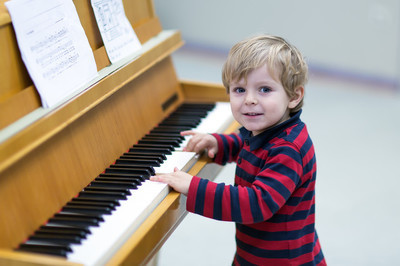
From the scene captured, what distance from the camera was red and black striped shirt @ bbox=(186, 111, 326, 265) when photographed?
4.80 ft

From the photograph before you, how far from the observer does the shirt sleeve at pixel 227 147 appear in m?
1.89

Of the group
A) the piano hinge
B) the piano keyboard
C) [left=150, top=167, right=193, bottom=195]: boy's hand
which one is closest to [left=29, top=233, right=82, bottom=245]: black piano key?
the piano keyboard

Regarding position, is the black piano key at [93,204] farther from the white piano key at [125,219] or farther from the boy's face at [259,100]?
the boy's face at [259,100]

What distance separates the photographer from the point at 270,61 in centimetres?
151

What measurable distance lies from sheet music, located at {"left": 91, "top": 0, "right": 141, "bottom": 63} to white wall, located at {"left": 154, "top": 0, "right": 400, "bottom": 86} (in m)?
3.18

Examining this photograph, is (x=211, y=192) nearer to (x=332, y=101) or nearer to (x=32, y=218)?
(x=32, y=218)

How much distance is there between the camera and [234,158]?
1.93 metres

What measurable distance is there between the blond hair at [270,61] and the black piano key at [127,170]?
35 cm

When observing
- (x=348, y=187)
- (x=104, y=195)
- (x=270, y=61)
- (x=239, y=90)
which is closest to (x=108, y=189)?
(x=104, y=195)

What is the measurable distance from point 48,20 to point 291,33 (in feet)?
13.0

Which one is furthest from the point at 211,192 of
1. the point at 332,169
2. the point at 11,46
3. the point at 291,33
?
the point at 291,33

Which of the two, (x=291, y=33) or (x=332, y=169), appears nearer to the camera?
(x=332, y=169)

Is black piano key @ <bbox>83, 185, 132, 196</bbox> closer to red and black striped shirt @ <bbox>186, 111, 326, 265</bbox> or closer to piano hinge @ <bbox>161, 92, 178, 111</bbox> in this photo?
red and black striped shirt @ <bbox>186, 111, 326, 265</bbox>

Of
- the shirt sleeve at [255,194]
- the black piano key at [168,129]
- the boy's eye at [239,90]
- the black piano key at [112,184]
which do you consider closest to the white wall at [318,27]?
the black piano key at [168,129]
